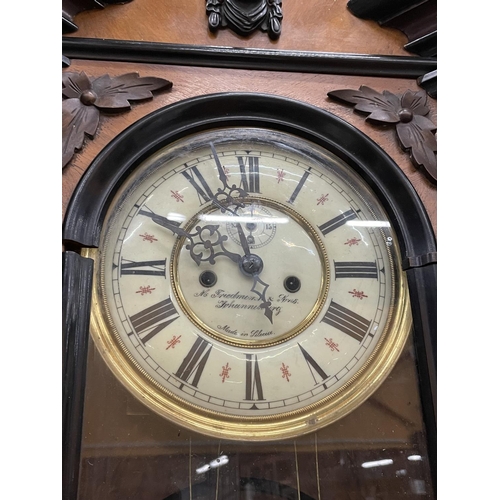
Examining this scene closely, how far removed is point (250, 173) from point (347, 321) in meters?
0.35

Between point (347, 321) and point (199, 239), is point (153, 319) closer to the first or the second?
point (199, 239)

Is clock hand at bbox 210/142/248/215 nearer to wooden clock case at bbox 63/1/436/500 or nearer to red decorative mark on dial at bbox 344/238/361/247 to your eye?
wooden clock case at bbox 63/1/436/500

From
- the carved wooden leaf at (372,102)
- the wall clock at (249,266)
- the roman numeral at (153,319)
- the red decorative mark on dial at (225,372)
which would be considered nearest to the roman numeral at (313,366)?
the wall clock at (249,266)

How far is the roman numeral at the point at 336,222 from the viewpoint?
1107 mm

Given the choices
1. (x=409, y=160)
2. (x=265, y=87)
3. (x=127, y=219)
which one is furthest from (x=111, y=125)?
(x=409, y=160)

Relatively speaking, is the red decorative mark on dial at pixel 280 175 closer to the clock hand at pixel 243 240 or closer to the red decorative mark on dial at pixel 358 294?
the clock hand at pixel 243 240

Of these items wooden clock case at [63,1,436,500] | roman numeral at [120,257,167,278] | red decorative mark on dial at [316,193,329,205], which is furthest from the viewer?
red decorative mark on dial at [316,193,329,205]

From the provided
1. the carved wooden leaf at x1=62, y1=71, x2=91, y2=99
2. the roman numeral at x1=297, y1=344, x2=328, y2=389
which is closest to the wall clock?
the roman numeral at x1=297, y1=344, x2=328, y2=389

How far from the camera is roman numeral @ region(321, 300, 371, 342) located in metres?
1.06

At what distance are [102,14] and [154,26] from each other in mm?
104

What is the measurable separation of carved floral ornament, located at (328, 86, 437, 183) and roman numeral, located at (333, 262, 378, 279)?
0.73ft

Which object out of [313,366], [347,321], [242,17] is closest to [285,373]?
[313,366]

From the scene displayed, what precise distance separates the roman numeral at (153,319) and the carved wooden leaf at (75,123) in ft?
1.02

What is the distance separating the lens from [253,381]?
1.00 meters
